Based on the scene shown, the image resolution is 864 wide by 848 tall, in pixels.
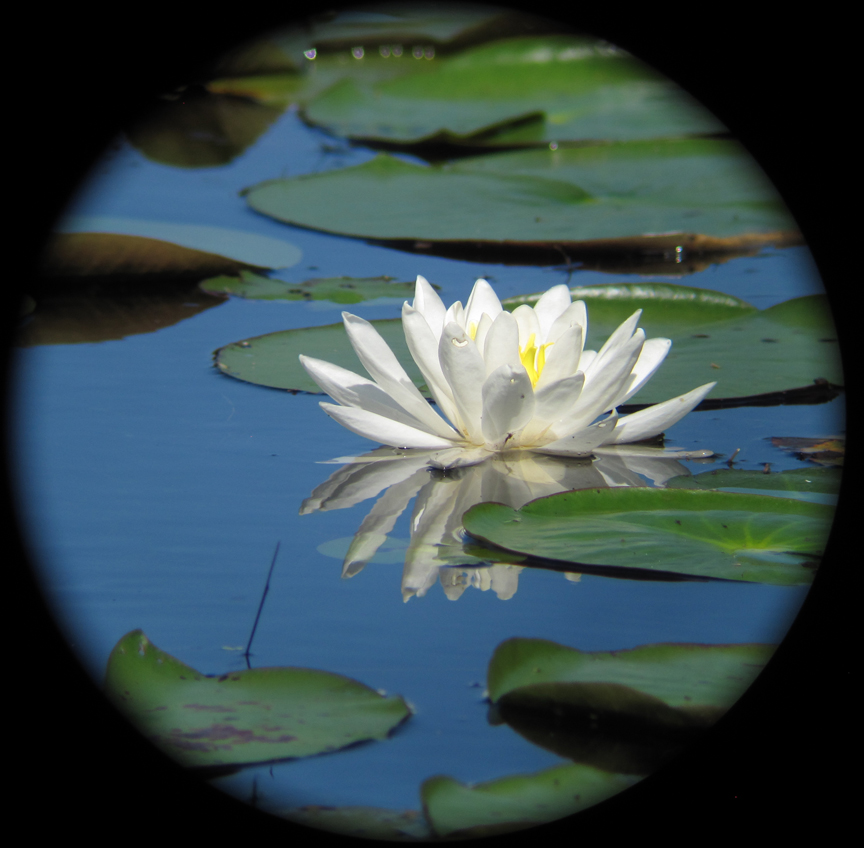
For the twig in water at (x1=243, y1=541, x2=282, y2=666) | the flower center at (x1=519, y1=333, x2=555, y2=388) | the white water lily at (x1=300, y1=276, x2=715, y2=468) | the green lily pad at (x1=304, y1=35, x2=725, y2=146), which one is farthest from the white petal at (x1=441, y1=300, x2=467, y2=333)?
the green lily pad at (x1=304, y1=35, x2=725, y2=146)

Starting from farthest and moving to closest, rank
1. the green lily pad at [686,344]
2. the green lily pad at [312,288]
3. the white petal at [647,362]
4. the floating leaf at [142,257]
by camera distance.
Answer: the floating leaf at [142,257] < the green lily pad at [312,288] < the green lily pad at [686,344] < the white petal at [647,362]

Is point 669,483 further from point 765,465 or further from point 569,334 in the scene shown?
point 569,334

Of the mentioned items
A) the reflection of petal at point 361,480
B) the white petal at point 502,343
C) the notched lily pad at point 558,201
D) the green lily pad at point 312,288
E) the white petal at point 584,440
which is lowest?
the reflection of petal at point 361,480

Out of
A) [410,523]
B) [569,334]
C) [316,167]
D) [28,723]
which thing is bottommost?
[28,723]

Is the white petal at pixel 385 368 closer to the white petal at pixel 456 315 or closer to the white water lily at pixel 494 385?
the white water lily at pixel 494 385

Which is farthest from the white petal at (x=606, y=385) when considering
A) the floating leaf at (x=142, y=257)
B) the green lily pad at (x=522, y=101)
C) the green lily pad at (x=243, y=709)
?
the green lily pad at (x=522, y=101)

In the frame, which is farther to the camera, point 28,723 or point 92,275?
point 92,275

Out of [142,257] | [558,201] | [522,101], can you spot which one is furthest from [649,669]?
[522,101]

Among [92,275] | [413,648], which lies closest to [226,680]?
[413,648]
